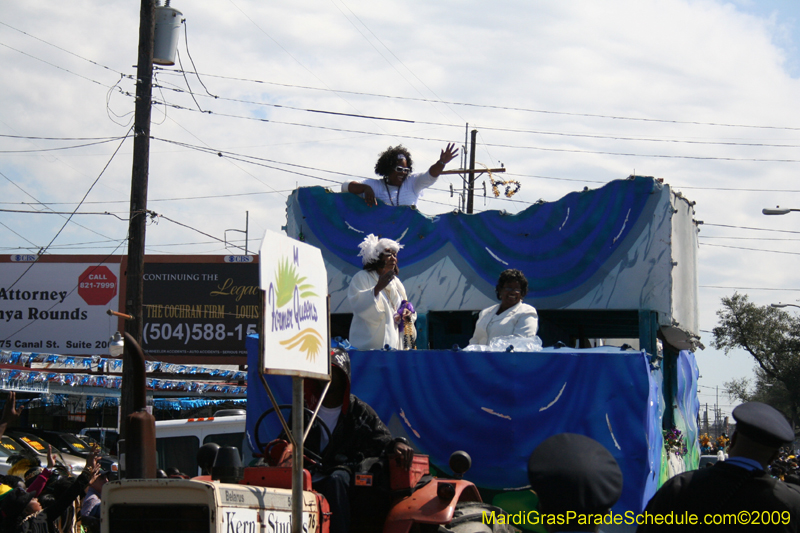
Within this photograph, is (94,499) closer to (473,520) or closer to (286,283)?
(473,520)

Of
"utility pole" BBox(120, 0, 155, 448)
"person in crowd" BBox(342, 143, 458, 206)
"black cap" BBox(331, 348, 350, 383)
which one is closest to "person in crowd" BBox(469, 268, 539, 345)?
"person in crowd" BBox(342, 143, 458, 206)

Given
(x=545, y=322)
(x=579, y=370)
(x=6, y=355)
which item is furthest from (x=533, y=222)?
(x=6, y=355)

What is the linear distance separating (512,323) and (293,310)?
432 centimetres

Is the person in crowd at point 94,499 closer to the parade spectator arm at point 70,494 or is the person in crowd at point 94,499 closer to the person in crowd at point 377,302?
the parade spectator arm at point 70,494

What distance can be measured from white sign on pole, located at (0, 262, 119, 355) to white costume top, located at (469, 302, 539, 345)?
68.6ft

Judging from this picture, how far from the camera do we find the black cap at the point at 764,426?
115 inches

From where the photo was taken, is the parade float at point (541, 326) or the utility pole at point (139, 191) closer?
the parade float at point (541, 326)

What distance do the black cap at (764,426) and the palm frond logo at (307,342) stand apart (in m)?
2.01

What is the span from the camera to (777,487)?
2.92 m

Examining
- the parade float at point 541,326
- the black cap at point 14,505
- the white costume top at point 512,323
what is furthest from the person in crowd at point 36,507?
the white costume top at point 512,323

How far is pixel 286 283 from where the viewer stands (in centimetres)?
397

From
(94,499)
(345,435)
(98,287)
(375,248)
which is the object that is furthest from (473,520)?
(98,287)

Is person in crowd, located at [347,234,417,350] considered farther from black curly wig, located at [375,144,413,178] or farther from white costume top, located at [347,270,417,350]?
black curly wig, located at [375,144,413,178]

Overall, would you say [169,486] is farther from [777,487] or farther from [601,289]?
[601,289]
